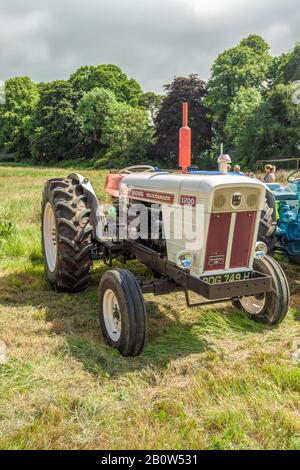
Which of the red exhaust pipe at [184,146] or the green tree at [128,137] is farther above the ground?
the red exhaust pipe at [184,146]

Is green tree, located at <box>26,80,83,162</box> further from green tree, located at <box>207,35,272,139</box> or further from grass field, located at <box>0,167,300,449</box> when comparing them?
grass field, located at <box>0,167,300,449</box>

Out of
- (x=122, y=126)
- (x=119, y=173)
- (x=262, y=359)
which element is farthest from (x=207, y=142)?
(x=262, y=359)

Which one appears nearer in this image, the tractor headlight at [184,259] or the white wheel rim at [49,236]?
the tractor headlight at [184,259]

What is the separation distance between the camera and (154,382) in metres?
3.11

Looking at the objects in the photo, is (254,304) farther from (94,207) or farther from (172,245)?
(94,207)

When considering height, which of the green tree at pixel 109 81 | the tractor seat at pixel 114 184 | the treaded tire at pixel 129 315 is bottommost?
the treaded tire at pixel 129 315

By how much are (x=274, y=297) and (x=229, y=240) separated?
0.78m

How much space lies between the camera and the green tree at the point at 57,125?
4703cm

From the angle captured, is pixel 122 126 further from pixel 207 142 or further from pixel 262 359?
pixel 262 359

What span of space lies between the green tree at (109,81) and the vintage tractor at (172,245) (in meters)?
47.8

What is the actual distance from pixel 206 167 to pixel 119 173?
27.6 metres

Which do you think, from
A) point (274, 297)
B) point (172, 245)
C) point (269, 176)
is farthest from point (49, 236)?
point (269, 176)

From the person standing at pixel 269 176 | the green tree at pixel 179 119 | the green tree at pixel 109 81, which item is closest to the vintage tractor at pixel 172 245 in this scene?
the person standing at pixel 269 176

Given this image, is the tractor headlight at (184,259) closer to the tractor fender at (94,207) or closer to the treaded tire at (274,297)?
the treaded tire at (274,297)
